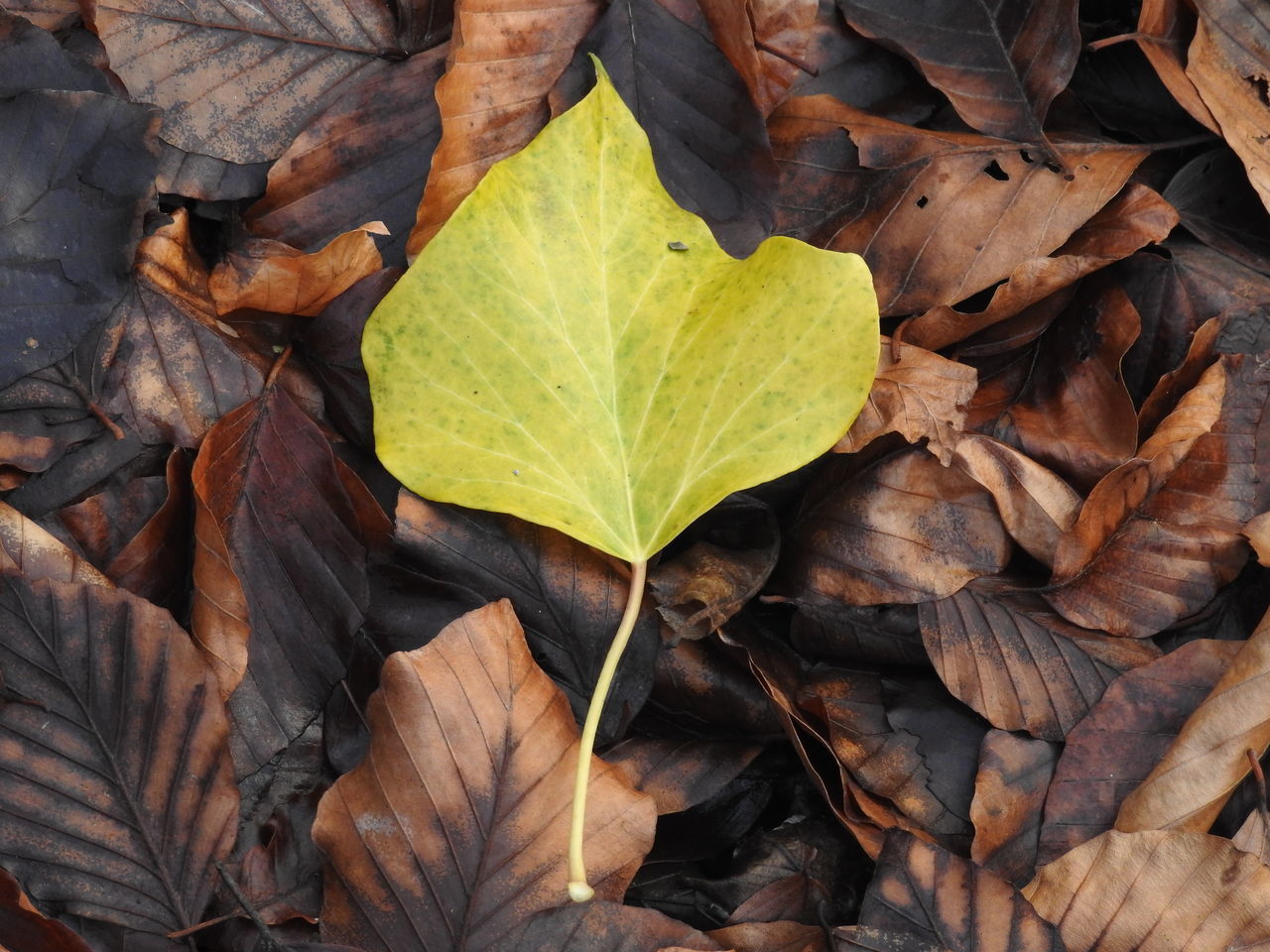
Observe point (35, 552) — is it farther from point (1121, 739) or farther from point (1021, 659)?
point (1121, 739)

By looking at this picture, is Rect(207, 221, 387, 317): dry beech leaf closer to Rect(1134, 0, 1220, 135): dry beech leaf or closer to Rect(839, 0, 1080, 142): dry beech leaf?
Rect(839, 0, 1080, 142): dry beech leaf

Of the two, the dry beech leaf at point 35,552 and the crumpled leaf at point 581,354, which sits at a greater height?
the crumpled leaf at point 581,354

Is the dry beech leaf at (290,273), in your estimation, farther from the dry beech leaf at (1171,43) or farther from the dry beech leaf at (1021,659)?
the dry beech leaf at (1171,43)

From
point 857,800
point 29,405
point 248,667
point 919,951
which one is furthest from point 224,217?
point 919,951

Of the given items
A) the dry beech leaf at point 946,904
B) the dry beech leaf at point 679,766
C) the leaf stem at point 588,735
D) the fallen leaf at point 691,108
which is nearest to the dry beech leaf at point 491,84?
the fallen leaf at point 691,108

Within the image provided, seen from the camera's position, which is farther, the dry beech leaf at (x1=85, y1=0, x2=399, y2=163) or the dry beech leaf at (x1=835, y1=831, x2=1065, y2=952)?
the dry beech leaf at (x1=85, y1=0, x2=399, y2=163)

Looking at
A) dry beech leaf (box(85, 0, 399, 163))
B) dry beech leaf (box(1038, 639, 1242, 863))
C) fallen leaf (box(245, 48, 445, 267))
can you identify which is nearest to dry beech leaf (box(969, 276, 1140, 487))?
dry beech leaf (box(1038, 639, 1242, 863))
